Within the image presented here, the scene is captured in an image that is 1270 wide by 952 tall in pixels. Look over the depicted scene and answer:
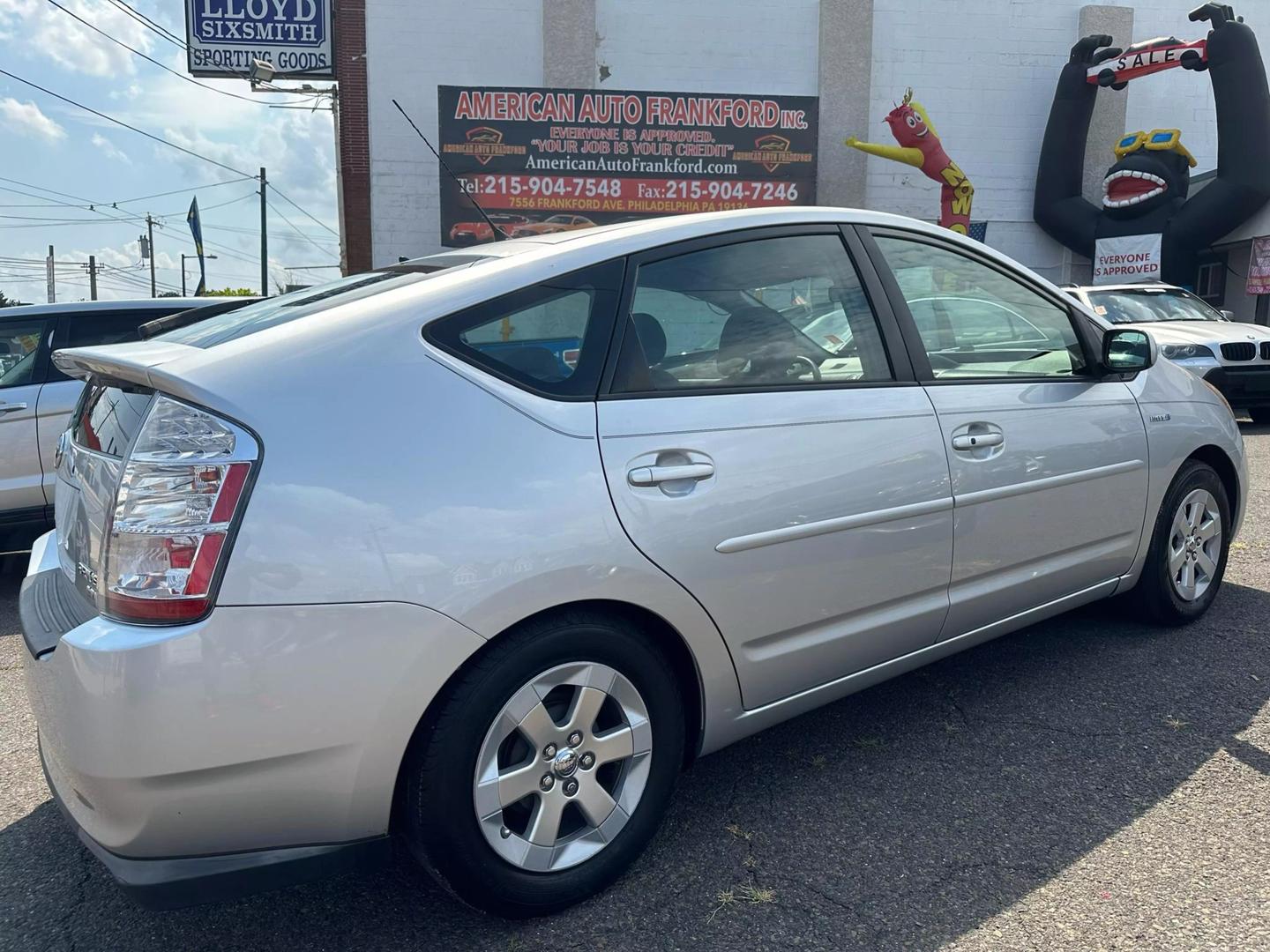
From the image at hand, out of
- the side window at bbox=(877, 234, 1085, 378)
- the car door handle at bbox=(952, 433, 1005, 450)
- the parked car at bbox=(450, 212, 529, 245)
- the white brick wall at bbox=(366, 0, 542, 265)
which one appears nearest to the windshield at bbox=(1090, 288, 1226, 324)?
the side window at bbox=(877, 234, 1085, 378)

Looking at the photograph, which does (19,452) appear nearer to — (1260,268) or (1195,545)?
(1195,545)

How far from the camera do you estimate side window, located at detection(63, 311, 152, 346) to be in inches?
228

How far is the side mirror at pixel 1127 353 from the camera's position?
11.6 ft

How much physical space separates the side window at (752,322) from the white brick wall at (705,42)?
15609 millimetres

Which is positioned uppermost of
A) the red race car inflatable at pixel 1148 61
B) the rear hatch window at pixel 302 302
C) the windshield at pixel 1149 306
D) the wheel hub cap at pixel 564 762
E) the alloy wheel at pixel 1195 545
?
the red race car inflatable at pixel 1148 61

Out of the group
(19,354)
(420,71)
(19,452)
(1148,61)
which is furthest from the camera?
(420,71)

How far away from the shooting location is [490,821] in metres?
2.13

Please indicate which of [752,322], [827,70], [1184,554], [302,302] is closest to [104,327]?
[302,302]

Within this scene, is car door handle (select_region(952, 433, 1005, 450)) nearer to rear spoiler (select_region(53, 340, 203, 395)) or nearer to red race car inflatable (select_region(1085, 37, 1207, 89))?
rear spoiler (select_region(53, 340, 203, 395))

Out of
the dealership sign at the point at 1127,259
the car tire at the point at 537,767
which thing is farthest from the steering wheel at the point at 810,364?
the dealership sign at the point at 1127,259

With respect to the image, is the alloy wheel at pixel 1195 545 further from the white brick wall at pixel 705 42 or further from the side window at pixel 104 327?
the white brick wall at pixel 705 42

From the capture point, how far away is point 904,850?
8.38 feet

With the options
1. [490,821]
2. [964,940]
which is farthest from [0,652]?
[964,940]

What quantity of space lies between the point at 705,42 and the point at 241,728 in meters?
17.5
